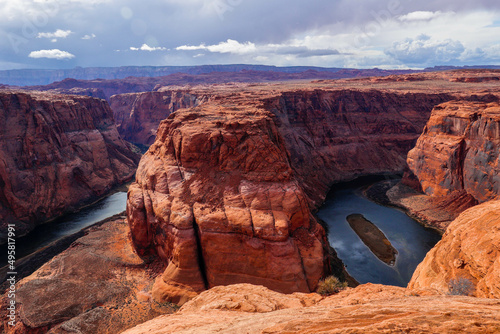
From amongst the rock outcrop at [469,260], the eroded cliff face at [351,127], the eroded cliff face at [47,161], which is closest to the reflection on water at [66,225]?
the eroded cliff face at [47,161]

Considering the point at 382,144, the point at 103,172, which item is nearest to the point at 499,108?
the point at 382,144

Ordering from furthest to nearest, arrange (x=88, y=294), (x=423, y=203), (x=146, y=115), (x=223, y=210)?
1. (x=146, y=115)
2. (x=423, y=203)
3. (x=88, y=294)
4. (x=223, y=210)

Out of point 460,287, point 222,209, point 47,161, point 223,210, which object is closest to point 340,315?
point 460,287

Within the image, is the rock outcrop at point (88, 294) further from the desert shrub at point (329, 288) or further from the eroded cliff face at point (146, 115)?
the eroded cliff face at point (146, 115)

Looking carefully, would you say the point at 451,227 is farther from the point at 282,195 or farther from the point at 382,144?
the point at 382,144

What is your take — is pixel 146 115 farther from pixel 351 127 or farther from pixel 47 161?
pixel 351 127

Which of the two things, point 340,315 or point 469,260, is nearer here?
point 340,315

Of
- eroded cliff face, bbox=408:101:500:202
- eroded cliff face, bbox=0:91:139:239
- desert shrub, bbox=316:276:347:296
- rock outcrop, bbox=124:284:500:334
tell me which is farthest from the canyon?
eroded cliff face, bbox=0:91:139:239
